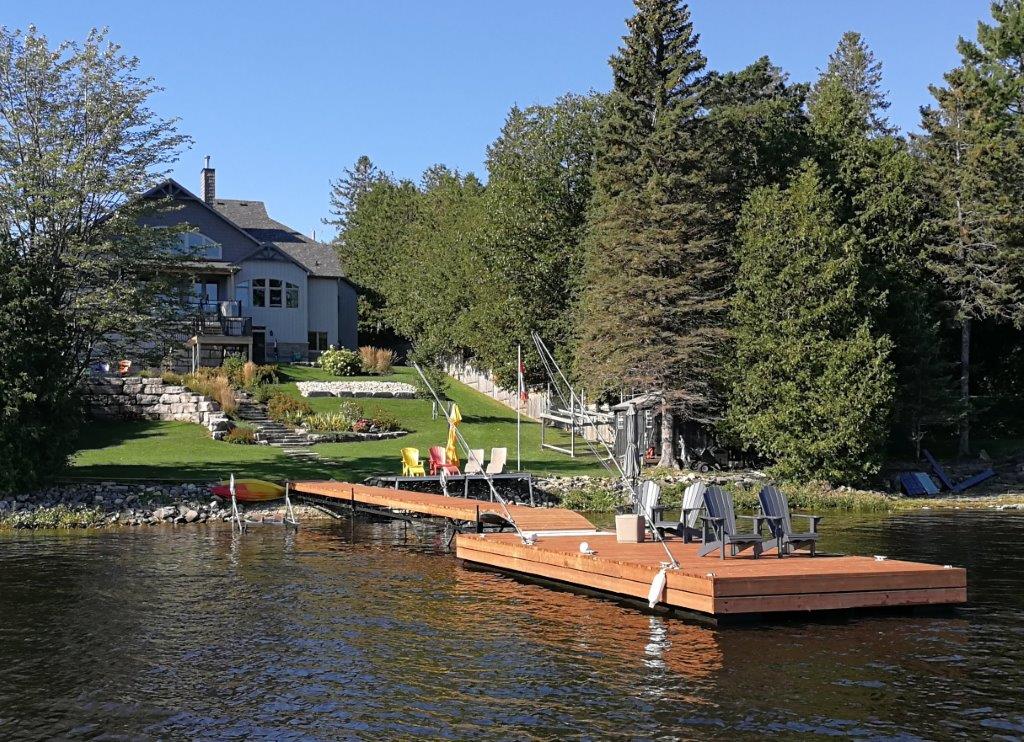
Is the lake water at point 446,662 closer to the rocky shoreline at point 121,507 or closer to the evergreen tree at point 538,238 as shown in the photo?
the rocky shoreline at point 121,507

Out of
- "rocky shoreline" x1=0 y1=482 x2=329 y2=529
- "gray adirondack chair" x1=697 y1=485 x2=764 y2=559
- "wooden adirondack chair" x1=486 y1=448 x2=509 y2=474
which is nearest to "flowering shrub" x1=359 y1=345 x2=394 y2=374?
"rocky shoreline" x1=0 y1=482 x2=329 y2=529

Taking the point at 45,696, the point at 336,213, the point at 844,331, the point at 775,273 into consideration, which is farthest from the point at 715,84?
the point at 336,213

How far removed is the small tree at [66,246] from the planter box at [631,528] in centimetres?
1623

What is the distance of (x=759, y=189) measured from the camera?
38.2 meters

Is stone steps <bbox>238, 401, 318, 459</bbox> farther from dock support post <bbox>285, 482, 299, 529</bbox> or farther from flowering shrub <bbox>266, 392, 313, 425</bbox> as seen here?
dock support post <bbox>285, 482, 299, 529</bbox>

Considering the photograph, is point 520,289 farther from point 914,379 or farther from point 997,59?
point 997,59

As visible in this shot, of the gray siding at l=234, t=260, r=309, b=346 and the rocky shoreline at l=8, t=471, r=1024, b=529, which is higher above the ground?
the gray siding at l=234, t=260, r=309, b=346

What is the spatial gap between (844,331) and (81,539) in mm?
24372

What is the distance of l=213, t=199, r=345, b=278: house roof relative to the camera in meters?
63.3

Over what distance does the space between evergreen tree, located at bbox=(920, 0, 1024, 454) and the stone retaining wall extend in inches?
1155

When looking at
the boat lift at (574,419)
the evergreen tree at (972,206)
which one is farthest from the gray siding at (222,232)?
the evergreen tree at (972,206)

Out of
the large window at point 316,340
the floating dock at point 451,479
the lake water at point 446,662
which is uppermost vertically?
the large window at point 316,340

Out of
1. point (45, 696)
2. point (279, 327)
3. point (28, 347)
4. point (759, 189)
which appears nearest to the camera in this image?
point (45, 696)

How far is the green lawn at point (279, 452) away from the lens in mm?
32125
